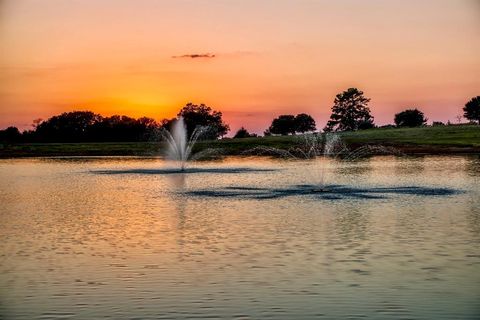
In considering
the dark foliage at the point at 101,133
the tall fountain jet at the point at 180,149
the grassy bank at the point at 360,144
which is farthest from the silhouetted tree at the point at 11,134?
the tall fountain jet at the point at 180,149

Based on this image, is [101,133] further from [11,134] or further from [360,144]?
[360,144]

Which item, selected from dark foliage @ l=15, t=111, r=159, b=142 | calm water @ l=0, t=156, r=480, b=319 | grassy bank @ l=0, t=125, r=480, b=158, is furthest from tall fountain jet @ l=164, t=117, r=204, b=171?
dark foliage @ l=15, t=111, r=159, b=142

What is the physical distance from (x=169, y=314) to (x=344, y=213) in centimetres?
1689

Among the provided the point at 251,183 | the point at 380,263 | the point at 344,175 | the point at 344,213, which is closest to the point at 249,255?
the point at 380,263

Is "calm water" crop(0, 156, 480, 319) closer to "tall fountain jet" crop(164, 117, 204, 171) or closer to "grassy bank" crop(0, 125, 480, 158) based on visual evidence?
"tall fountain jet" crop(164, 117, 204, 171)

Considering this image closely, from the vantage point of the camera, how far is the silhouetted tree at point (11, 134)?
177738 millimetres

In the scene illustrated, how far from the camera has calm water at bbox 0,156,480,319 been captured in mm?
14625

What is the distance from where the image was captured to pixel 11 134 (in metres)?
182

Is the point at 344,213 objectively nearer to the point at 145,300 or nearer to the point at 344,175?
the point at 145,300

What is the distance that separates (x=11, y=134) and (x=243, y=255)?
173 m

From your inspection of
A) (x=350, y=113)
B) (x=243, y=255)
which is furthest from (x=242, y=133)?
(x=243, y=255)

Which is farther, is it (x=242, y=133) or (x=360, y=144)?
(x=242, y=133)

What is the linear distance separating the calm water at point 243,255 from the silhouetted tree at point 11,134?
480 ft

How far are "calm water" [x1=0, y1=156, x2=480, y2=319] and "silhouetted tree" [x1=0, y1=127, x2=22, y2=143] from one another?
146 meters
